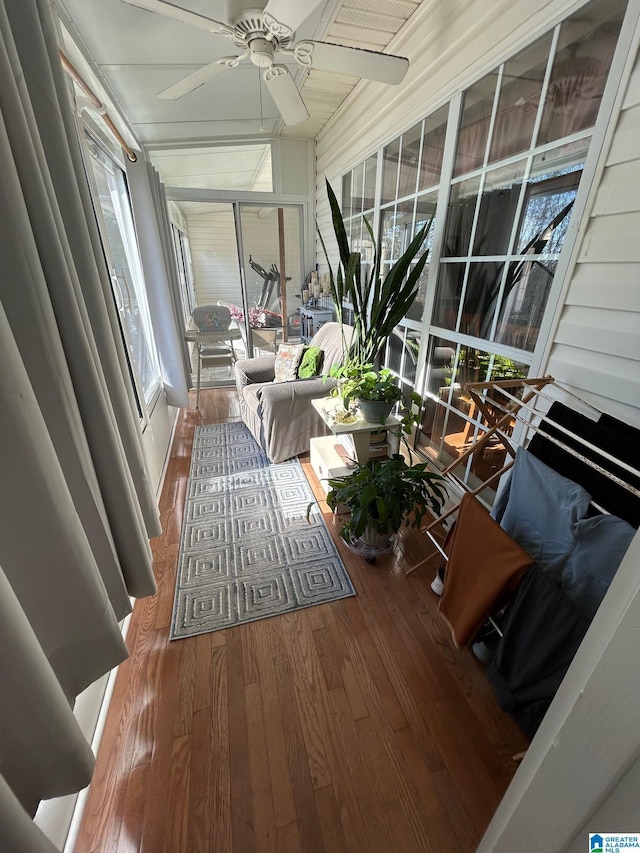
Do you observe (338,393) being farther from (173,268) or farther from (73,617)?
(173,268)

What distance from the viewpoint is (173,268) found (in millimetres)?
3275

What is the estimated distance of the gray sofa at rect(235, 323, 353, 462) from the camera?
2432 mm

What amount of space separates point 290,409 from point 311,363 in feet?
1.77

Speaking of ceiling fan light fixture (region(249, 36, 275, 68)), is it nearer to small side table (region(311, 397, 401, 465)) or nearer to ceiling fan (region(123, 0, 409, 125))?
ceiling fan (region(123, 0, 409, 125))

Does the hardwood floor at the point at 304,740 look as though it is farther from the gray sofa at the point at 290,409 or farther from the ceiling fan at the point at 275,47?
the ceiling fan at the point at 275,47

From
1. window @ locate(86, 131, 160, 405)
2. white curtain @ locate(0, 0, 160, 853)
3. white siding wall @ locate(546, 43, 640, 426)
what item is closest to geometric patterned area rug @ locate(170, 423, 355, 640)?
white curtain @ locate(0, 0, 160, 853)

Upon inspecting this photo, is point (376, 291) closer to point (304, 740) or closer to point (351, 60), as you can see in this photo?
point (351, 60)

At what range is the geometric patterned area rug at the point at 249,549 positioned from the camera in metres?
1.58

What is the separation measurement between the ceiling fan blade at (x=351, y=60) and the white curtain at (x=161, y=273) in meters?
1.78

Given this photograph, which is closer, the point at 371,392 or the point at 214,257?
the point at 371,392

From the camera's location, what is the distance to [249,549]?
189 centimetres

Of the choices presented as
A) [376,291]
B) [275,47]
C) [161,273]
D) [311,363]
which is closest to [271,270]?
[161,273]

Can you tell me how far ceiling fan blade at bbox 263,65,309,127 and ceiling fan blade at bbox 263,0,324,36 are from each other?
0.27 metres

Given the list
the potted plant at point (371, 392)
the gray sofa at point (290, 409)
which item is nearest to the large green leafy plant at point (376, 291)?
the potted plant at point (371, 392)
